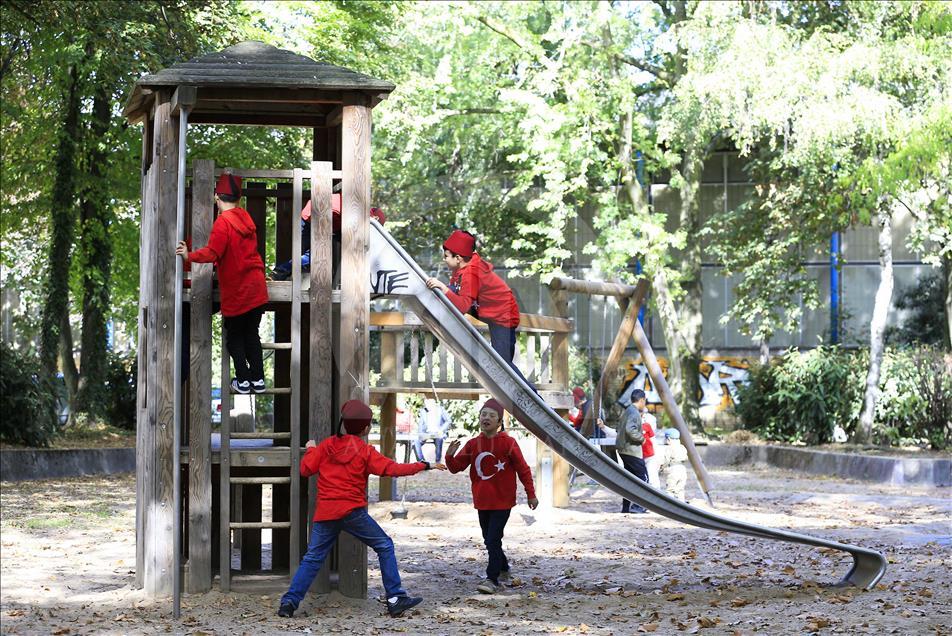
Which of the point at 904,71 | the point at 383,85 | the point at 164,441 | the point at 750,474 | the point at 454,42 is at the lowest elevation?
the point at 750,474

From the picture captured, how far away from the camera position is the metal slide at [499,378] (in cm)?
1003

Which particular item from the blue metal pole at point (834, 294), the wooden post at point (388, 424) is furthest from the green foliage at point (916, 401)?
the blue metal pole at point (834, 294)

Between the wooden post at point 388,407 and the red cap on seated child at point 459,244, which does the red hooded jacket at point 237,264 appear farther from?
the wooden post at point 388,407

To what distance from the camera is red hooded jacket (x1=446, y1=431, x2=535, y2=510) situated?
1053cm

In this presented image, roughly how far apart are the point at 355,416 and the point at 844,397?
70.0ft

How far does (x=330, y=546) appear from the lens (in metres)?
9.22

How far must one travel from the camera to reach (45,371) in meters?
24.0

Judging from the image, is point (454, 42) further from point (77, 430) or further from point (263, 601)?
point (263, 601)

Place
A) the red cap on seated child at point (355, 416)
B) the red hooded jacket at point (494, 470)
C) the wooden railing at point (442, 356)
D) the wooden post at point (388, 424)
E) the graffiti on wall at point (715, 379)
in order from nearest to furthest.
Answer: the red cap on seated child at point (355, 416)
the red hooded jacket at point (494, 470)
the wooden railing at point (442, 356)
the wooden post at point (388, 424)
the graffiti on wall at point (715, 379)

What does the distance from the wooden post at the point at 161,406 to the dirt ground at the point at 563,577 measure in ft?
0.98

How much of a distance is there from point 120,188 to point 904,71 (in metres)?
14.6

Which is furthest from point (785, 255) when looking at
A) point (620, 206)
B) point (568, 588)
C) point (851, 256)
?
point (568, 588)

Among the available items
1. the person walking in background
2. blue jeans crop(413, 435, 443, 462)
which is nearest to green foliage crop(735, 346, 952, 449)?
the person walking in background

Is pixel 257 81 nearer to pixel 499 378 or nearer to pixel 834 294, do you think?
pixel 499 378
